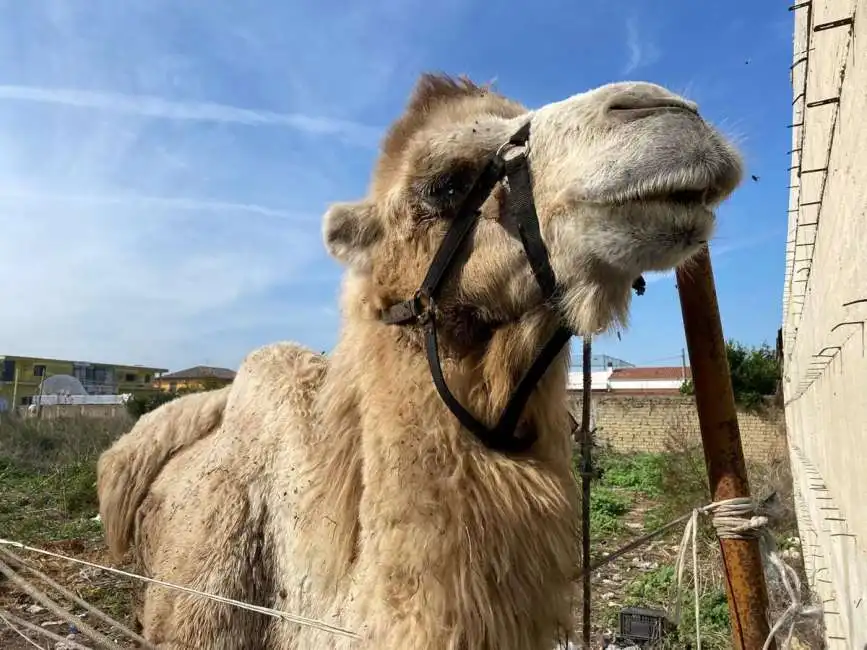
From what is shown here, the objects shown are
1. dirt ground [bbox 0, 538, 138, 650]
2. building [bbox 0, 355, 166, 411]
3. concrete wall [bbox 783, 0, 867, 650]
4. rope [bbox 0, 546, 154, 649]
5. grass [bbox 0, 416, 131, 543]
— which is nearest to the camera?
concrete wall [bbox 783, 0, 867, 650]

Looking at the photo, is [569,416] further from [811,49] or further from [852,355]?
[811,49]

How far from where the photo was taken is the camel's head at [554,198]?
1930 mm

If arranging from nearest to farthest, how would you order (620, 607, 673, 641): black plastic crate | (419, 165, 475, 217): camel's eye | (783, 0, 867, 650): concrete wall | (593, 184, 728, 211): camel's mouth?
(783, 0, 867, 650): concrete wall
(593, 184, 728, 211): camel's mouth
(419, 165, 475, 217): camel's eye
(620, 607, 673, 641): black plastic crate

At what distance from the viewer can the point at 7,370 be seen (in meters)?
52.4

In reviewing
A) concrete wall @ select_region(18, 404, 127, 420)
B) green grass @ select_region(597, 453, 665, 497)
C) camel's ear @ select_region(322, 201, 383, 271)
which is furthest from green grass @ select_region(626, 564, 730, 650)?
concrete wall @ select_region(18, 404, 127, 420)

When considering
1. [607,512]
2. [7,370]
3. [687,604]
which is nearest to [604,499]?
[607,512]

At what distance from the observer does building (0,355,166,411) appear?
49.8m

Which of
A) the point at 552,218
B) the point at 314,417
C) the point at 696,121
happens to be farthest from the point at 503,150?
the point at 314,417

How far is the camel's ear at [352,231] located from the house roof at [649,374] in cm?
6020

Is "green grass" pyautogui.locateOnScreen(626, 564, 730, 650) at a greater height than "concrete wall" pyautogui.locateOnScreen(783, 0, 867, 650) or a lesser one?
lesser

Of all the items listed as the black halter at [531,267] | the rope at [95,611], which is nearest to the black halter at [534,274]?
the black halter at [531,267]

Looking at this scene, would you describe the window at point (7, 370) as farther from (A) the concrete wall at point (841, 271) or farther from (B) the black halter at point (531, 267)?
(A) the concrete wall at point (841, 271)

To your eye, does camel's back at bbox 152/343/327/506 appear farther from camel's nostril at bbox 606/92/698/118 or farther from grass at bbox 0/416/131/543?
grass at bbox 0/416/131/543

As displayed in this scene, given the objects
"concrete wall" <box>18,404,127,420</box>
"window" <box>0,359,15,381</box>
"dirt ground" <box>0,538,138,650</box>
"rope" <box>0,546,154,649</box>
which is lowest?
"dirt ground" <box>0,538,138,650</box>
